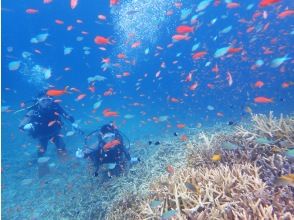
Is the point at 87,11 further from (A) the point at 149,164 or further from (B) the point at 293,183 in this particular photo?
(B) the point at 293,183

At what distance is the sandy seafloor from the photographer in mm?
7891

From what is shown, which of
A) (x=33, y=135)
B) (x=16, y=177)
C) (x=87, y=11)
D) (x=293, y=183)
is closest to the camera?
(x=293, y=183)

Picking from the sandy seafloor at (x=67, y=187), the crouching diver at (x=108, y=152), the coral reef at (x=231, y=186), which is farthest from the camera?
the crouching diver at (x=108, y=152)

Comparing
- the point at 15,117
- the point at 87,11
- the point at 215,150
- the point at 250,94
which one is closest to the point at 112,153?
the point at 215,150

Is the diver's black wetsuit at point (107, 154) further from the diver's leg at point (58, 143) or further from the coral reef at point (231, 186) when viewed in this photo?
the diver's leg at point (58, 143)

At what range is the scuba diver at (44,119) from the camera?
35.5 ft

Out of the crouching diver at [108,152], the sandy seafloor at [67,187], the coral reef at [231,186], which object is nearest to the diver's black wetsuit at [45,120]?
the sandy seafloor at [67,187]

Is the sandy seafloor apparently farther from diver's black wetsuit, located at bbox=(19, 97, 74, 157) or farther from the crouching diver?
diver's black wetsuit, located at bbox=(19, 97, 74, 157)

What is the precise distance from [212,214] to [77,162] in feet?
34.4

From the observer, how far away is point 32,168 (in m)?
14.1

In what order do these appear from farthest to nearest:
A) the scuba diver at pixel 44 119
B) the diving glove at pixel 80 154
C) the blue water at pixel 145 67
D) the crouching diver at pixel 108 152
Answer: the blue water at pixel 145 67, the scuba diver at pixel 44 119, the crouching diver at pixel 108 152, the diving glove at pixel 80 154

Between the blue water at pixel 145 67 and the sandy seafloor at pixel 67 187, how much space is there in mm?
182

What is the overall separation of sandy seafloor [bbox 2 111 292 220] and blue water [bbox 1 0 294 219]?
0.18 metres

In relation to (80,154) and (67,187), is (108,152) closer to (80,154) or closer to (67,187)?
(80,154)
